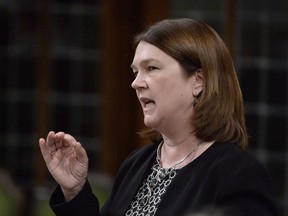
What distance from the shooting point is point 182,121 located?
3.31 metres

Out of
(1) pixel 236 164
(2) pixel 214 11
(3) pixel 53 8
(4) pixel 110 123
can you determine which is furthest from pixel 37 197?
(1) pixel 236 164

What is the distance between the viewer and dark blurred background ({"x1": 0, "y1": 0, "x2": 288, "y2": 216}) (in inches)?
266

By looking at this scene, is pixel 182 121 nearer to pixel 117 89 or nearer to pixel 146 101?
pixel 146 101

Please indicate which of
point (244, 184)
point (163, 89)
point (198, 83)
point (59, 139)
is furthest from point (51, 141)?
point (244, 184)

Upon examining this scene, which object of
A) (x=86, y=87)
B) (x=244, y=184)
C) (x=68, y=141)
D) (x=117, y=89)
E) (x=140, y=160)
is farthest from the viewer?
(x=86, y=87)

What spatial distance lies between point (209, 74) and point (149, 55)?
0.69ft

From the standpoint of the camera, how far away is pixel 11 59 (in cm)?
728

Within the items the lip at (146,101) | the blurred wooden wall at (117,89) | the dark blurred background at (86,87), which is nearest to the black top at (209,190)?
the lip at (146,101)

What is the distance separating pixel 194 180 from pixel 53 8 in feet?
13.8

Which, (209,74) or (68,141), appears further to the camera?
(68,141)

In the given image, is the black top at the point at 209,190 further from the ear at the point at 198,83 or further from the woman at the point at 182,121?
the ear at the point at 198,83

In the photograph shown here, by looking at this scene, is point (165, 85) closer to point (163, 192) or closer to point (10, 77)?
point (163, 192)

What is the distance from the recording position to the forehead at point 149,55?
327 cm

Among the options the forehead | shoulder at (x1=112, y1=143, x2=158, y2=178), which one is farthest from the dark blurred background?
the forehead
